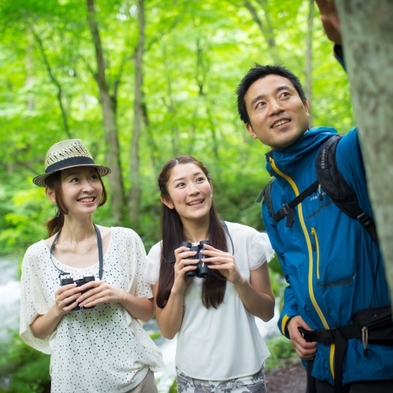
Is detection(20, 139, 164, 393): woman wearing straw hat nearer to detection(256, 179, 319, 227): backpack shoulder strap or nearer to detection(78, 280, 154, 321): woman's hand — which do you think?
detection(78, 280, 154, 321): woman's hand

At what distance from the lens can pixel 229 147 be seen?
1498 cm

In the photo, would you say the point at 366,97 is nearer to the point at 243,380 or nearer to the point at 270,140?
the point at 270,140

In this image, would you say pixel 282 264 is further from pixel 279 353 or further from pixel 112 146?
pixel 112 146

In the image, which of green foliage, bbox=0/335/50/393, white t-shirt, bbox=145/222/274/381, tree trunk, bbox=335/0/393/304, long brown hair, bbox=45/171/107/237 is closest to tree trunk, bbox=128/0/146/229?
green foliage, bbox=0/335/50/393

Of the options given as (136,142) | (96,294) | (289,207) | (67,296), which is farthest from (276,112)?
(136,142)

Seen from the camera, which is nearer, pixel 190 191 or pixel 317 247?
pixel 317 247

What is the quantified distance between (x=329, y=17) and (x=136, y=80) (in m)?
9.16

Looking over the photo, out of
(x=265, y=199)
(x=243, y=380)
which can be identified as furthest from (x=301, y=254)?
(x=243, y=380)

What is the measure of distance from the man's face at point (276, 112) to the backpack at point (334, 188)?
0.68ft

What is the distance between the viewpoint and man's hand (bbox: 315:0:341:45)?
1210 millimetres

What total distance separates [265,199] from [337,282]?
67 cm

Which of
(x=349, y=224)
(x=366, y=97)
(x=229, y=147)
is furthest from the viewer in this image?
(x=229, y=147)

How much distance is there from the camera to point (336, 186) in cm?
175

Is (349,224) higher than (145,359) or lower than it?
higher
